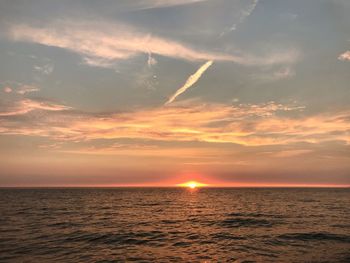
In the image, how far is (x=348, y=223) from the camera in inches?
1646

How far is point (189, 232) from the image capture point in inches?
1369

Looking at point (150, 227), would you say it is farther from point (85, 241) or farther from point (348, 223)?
point (348, 223)

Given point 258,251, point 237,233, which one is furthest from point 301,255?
point 237,233

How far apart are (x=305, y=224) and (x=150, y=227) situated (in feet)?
64.9

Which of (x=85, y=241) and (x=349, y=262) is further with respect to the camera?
(x=85, y=241)

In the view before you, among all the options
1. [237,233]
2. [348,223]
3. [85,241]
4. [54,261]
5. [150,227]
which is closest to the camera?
[54,261]

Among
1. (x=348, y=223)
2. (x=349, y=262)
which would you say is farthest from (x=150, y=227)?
(x=348, y=223)

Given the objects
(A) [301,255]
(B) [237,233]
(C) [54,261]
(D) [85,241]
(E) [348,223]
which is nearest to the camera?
(C) [54,261]

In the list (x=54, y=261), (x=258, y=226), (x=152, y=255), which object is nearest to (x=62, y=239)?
(x=54, y=261)

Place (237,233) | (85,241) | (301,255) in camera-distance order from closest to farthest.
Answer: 1. (301,255)
2. (85,241)
3. (237,233)

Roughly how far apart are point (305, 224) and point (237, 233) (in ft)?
38.0

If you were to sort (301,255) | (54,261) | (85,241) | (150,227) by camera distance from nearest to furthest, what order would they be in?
(54,261) → (301,255) → (85,241) → (150,227)

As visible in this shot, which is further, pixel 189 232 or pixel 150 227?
pixel 150 227

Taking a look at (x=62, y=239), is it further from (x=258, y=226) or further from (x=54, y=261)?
(x=258, y=226)
